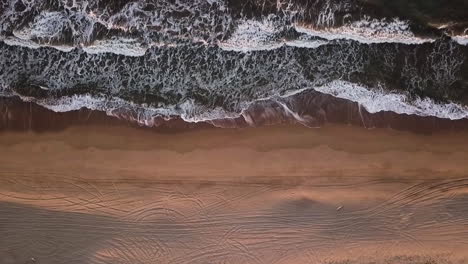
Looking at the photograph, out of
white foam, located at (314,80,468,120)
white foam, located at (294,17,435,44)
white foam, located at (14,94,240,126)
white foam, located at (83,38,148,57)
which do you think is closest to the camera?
white foam, located at (294,17,435,44)

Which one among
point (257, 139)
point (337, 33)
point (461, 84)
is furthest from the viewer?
point (257, 139)

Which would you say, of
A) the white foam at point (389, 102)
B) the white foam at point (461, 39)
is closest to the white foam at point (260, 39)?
the white foam at point (389, 102)

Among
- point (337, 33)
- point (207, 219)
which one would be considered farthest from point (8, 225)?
point (337, 33)

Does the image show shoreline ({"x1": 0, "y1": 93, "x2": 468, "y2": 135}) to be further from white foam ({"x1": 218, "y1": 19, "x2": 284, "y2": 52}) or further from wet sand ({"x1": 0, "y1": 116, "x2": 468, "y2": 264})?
white foam ({"x1": 218, "y1": 19, "x2": 284, "y2": 52})

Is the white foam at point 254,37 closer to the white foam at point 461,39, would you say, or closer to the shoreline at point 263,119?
the shoreline at point 263,119

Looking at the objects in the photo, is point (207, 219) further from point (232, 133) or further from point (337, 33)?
point (337, 33)

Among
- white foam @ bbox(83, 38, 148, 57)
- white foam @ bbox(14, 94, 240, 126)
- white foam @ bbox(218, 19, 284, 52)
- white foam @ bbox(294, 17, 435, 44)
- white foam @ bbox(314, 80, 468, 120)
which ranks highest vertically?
white foam @ bbox(294, 17, 435, 44)

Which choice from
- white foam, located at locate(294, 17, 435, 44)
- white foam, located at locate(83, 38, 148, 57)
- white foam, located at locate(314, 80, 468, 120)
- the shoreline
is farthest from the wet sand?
white foam, located at locate(294, 17, 435, 44)
